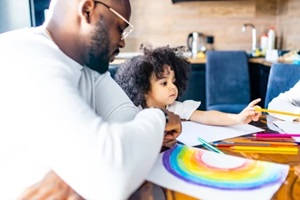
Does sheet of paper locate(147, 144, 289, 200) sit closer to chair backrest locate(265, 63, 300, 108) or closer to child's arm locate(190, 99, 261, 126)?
child's arm locate(190, 99, 261, 126)

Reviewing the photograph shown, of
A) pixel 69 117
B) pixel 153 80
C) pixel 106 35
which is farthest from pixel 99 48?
pixel 153 80

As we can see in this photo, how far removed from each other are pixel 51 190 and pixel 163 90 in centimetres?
81

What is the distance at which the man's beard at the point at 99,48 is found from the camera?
1.88ft

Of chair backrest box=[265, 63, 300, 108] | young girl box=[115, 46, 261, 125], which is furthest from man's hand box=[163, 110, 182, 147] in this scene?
chair backrest box=[265, 63, 300, 108]

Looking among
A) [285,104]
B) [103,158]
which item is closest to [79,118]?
[103,158]

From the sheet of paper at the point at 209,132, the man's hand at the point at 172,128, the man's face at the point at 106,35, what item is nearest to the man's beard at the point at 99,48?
the man's face at the point at 106,35

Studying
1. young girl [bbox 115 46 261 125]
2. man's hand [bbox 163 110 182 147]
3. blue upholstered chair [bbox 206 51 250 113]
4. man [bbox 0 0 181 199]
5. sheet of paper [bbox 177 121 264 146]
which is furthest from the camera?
blue upholstered chair [bbox 206 51 250 113]

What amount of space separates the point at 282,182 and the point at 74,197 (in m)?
0.37

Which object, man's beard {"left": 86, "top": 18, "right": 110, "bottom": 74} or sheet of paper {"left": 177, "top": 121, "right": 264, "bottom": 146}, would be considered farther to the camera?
sheet of paper {"left": 177, "top": 121, "right": 264, "bottom": 146}

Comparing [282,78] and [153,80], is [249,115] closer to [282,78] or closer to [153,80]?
[153,80]

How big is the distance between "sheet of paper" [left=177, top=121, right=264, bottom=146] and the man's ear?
16.4 inches

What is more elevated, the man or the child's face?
the man

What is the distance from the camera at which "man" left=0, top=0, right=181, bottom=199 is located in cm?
44

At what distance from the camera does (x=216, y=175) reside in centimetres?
60
